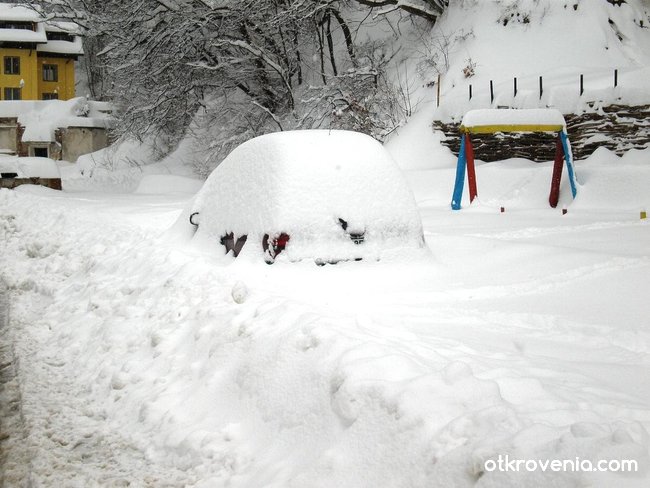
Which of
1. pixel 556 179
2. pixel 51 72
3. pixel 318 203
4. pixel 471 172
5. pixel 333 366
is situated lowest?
pixel 333 366

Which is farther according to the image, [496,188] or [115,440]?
[496,188]

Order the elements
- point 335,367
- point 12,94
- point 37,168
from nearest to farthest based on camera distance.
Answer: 1. point 335,367
2. point 37,168
3. point 12,94

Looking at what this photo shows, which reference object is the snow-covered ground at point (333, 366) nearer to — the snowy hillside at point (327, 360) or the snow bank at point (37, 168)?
the snowy hillside at point (327, 360)

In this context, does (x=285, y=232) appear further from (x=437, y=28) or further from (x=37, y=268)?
(x=437, y=28)

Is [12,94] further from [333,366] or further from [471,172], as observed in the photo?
[333,366]

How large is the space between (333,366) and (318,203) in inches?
114

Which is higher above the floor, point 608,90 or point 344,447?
point 608,90

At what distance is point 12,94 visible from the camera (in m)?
50.8

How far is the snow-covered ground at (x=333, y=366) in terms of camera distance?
2.82 meters

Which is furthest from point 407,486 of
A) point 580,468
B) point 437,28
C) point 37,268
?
point 437,28

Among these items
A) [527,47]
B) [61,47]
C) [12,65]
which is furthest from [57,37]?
[527,47]

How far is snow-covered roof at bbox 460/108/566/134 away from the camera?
465 inches

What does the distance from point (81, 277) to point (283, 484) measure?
537cm

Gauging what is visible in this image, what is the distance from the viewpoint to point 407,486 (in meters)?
2.65
